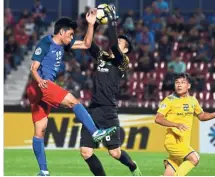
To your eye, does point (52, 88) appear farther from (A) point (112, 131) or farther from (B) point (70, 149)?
(B) point (70, 149)

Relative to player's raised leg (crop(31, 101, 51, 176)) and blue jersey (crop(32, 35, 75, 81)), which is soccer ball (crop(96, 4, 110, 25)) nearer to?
blue jersey (crop(32, 35, 75, 81))

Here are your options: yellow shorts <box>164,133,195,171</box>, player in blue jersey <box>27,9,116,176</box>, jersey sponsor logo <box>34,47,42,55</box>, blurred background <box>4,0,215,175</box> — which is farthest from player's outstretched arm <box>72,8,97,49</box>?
blurred background <box>4,0,215,175</box>

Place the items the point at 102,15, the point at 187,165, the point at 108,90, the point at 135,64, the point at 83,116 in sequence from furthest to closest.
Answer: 1. the point at 135,64
2. the point at 108,90
3. the point at 102,15
4. the point at 187,165
5. the point at 83,116

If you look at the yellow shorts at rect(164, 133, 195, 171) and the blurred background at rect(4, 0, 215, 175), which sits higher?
the yellow shorts at rect(164, 133, 195, 171)

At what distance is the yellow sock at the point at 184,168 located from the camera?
37.3 ft

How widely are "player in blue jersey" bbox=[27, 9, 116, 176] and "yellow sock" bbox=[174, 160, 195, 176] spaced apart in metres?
1.01

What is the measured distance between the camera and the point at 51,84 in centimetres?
1135

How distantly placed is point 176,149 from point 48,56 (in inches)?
79.9

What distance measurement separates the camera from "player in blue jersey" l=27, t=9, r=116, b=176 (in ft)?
37.0

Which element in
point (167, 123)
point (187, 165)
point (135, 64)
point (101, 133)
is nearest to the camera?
point (101, 133)

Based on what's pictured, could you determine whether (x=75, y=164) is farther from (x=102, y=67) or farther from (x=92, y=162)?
(x=92, y=162)

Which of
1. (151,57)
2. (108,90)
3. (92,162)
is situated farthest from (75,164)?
(151,57)

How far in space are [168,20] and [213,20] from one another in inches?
78.0

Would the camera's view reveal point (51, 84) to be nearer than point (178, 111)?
Yes
